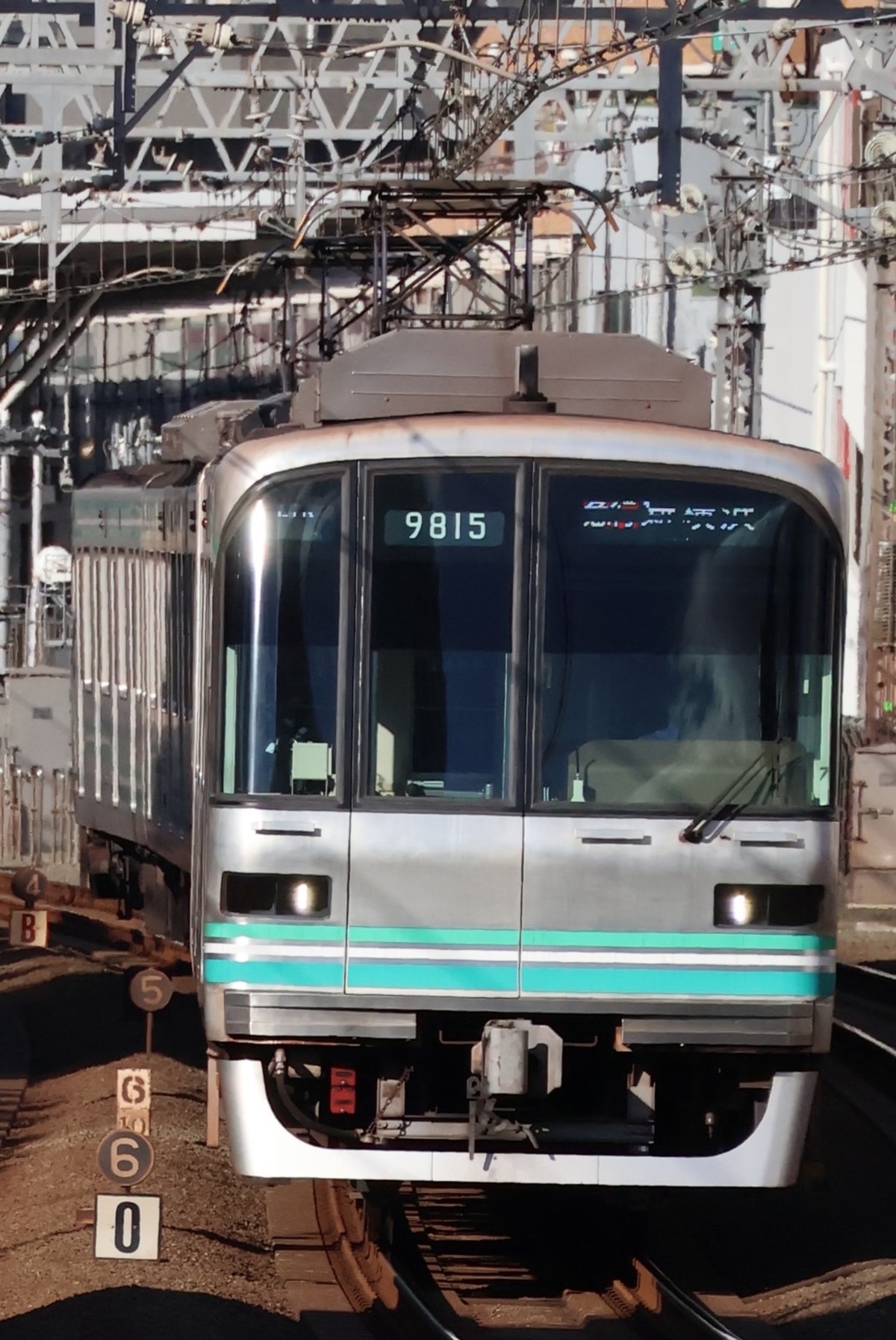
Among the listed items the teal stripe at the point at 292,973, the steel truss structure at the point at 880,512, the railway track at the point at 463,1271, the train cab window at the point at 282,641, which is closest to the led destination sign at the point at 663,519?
the train cab window at the point at 282,641

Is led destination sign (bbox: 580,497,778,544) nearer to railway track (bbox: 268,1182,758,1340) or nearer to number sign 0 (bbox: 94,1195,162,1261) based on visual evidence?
railway track (bbox: 268,1182,758,1340)

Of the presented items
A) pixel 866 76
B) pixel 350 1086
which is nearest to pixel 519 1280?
pixel 350 1086

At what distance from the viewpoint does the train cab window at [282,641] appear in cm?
736

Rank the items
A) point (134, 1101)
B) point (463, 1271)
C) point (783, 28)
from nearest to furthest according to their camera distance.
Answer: point (463, 1271) → point (134, 1101) → point (783, 28)

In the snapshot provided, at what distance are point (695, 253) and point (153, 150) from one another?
21719mm

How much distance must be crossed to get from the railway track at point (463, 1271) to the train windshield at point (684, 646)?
1.70 meters

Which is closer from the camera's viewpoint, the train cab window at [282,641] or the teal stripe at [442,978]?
the teal stripe at [442,978]

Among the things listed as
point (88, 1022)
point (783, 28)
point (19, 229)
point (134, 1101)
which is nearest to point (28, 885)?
point (88, 1022)

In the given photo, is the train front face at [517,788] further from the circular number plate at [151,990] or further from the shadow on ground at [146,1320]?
the circular number plate at [151,990]

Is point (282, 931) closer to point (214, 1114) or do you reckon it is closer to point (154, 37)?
point (214, 1114)

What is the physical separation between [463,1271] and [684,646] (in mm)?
2582

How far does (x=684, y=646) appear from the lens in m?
7.44

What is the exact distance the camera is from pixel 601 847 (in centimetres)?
730

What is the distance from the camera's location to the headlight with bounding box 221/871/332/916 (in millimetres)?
7289
